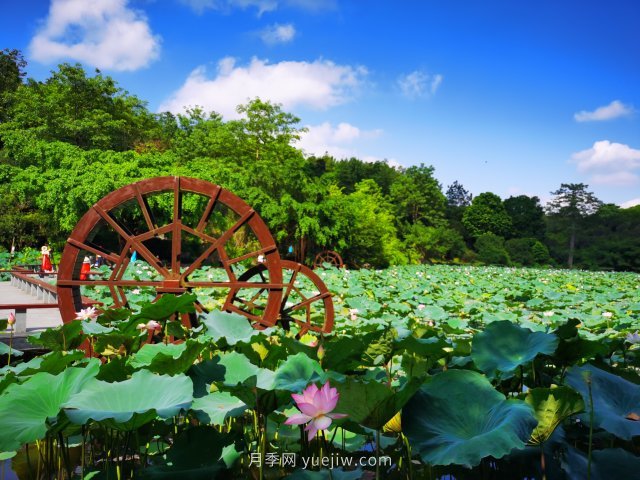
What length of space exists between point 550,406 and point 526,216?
53876mm

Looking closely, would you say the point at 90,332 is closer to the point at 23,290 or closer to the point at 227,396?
the point at 227,396

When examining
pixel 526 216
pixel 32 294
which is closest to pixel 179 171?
pixel 32 294

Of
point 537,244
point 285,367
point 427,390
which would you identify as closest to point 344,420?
point 427,390

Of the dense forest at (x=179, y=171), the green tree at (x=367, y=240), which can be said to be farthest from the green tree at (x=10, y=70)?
the green tree at (x=367, y=240)

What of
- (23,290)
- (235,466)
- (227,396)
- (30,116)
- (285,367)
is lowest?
(23,290)

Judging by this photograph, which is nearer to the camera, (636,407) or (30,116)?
(636,407)

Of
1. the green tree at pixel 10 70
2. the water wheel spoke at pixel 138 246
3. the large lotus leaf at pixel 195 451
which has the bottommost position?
the large lotus leaf at pixel 195 451

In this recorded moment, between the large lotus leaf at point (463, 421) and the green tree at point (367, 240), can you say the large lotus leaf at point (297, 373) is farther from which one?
the green tree at point (367, 240)

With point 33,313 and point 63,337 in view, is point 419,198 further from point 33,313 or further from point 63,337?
point 63,337

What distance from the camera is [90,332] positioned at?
7.33 feet

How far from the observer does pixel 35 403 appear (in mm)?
1238

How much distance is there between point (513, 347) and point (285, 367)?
670 mm

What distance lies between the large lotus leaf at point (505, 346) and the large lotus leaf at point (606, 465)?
1.16 feet

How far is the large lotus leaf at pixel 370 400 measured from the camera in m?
0.95
